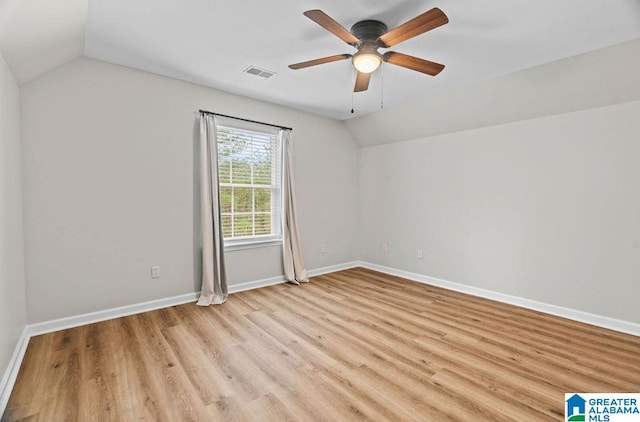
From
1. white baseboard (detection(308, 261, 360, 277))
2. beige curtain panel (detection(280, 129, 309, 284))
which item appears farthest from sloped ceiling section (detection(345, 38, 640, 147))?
white baseboard (detection(308, 261, 360, 277))

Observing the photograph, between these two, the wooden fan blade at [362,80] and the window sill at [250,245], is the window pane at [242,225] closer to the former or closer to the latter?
the window sill at [250,245]

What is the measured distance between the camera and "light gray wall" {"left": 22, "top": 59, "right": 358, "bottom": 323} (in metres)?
2.71

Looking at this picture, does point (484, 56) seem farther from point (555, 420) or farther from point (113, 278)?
point (113, 278)

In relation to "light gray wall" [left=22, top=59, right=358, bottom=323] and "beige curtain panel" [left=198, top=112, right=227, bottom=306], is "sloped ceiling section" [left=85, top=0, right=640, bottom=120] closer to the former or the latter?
"light gray wall" [left=22, top=59, right=358, bottom=323]

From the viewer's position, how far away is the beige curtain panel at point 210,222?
3.53 meters

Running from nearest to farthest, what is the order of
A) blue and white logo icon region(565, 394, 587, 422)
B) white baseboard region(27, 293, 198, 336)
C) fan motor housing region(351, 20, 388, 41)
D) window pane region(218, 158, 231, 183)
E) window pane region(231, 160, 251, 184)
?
blue and white logo icon region(565, 394, 587, 422)
fan motor housing region(351, 20, 388, 41)
white baseboard region(27, 293, 198, 336)
window pane region(218, 158, 231, 183)
window pane region(231, 160, 251, 184)

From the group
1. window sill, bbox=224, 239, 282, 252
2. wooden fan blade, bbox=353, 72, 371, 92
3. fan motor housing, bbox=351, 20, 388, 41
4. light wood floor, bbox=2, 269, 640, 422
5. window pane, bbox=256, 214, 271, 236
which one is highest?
fan motor housing, bbox=351, 20, 388, 41

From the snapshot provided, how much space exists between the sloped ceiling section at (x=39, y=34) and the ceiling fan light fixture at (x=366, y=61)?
6.24 feet

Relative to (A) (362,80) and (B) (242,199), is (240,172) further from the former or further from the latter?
(A) (362,80)

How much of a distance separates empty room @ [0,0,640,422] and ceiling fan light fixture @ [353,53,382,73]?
0.02 metres

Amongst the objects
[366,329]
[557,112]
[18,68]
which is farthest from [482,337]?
[18,68]

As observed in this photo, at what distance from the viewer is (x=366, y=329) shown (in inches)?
112

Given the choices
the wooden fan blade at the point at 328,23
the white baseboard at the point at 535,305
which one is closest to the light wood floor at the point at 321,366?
the white baseboard at the point at 535,305

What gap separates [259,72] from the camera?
10.5 feet
